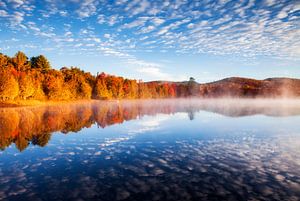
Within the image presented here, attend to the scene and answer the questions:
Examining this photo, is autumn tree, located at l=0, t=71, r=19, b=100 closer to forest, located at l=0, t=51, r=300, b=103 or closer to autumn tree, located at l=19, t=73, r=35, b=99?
forest, located at l=0, t=51, r=300, b=103

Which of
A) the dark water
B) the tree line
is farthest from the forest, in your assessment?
the dark water

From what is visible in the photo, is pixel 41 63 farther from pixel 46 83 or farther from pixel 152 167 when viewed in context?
pixel 152 167

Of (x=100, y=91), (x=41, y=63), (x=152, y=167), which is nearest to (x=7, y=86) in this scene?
(x=41, y=63)

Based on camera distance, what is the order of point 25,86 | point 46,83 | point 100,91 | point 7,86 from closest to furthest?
point 7,86, point 25,86, point 46,83, point 100,91

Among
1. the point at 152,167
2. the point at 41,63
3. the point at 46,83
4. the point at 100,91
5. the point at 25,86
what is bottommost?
the point at 152,167

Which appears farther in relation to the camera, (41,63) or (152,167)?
(41,63)

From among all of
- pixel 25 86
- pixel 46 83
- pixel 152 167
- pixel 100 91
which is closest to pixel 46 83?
pixel 46 83

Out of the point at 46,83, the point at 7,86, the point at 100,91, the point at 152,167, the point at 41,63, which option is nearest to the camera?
the point at 152,167

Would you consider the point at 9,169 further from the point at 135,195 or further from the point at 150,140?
the point at 150,140

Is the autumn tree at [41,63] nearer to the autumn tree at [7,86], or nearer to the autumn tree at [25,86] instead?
the autumn tree at [25,86]

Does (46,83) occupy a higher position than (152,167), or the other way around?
(46,83)

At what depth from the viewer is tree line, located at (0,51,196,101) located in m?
77.2

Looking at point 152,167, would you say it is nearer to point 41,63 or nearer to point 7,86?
point 7,86

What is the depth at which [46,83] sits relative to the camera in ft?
337
